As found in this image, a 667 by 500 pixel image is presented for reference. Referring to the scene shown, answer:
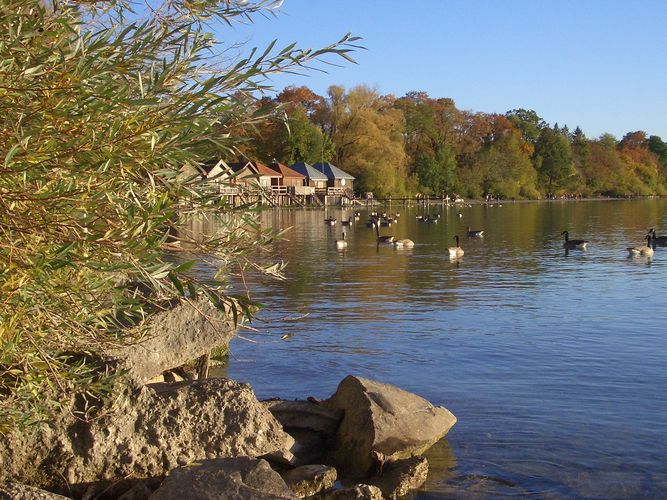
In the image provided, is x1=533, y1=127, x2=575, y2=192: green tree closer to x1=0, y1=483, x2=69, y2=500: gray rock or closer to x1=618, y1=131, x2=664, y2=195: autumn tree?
x1=618, y1=131, x2=664, y2=195: autumn tree

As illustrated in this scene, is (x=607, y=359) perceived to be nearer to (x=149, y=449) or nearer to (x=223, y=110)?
(x=149, y=449)

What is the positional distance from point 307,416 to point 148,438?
7.39ft

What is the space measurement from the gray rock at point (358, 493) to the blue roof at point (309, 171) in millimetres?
93749

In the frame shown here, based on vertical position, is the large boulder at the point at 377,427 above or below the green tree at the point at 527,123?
below

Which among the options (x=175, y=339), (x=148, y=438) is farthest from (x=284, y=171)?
(x=148, y=438)

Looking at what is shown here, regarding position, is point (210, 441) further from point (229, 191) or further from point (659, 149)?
point (659, 149)

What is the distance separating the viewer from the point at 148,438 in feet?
25.5

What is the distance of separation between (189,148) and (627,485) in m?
6.18

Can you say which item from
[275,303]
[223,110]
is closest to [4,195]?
[223,110]

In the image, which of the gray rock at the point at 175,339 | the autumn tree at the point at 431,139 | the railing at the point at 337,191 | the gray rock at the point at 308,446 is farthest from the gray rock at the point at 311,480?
the autumn tree at the point at 431,139

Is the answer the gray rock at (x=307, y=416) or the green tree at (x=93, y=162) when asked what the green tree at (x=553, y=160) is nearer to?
the gray rock at (x=307, y=416)

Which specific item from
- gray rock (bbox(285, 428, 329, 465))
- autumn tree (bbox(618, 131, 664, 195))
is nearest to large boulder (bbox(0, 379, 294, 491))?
gray rock (bbox(285, 428, 329, 465))

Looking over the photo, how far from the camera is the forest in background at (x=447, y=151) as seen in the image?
111 metres

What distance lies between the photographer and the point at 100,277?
19.6ft
